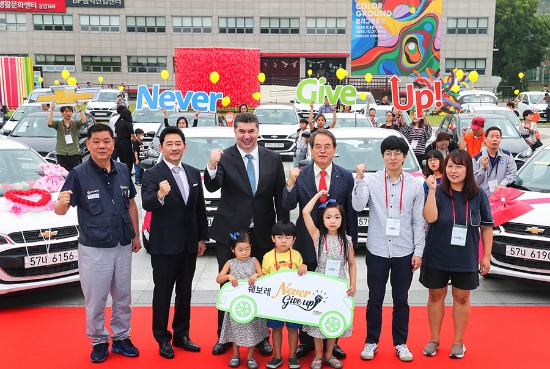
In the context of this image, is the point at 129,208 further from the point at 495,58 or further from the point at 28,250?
the point at 495,58

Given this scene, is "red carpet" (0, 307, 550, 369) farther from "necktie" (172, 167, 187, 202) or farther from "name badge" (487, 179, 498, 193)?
"name badge" (487, 179, 498, 193)

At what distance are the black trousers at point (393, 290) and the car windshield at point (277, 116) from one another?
13.8 m

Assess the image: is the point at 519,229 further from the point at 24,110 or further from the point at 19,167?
the point at 24,110

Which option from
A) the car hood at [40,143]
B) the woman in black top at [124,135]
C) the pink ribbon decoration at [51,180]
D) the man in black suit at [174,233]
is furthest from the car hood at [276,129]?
the man in black suit at [174,233]

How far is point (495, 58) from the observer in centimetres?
6812

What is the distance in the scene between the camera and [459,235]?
4.82 metres

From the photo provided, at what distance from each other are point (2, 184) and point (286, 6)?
175ft

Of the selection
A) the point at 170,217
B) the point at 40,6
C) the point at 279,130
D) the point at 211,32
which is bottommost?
the point at 170,217

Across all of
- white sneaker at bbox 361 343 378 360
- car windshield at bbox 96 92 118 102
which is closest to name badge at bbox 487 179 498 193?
white sneaker at bbox 361 343 378 360

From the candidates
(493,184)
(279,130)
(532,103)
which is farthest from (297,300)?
(532,103)

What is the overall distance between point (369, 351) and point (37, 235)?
11.2ft

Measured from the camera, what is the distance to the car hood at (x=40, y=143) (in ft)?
45.4

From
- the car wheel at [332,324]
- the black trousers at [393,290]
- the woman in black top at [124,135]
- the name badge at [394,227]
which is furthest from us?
the woman in black top at [124,135]

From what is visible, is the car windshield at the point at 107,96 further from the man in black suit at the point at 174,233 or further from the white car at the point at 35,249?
the man in black suit at the point at 174,233
